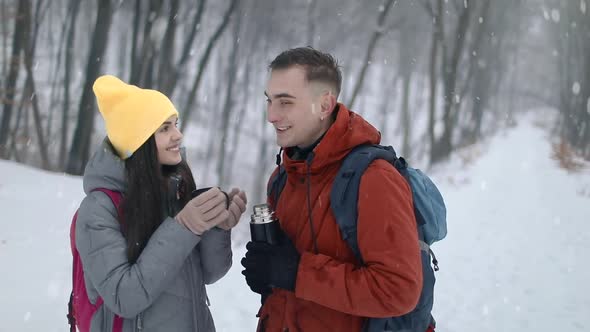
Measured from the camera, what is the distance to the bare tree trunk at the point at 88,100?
30.8 feet

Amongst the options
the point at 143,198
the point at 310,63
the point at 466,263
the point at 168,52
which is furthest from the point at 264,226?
the point at 168,52

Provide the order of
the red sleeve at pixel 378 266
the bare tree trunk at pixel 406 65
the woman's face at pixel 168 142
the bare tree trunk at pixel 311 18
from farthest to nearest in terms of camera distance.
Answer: the bare tree trunk at pixel 406 65
the bare tree trunk at pixel 311 18
the woman's face at pixel 168 142
the red sleeve at pixel 378 266

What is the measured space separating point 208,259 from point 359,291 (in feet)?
2.91

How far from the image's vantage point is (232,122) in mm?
24750

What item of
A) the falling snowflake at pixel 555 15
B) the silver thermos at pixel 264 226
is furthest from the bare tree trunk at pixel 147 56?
the falling snowflake at pixel 555 15

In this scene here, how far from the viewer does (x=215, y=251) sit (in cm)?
218

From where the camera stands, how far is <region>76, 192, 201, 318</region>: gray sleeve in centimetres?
183

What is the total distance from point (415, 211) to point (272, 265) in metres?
0.67

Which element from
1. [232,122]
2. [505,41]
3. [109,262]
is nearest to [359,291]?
[109,262]

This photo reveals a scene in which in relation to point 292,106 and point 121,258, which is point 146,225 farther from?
point 292,106

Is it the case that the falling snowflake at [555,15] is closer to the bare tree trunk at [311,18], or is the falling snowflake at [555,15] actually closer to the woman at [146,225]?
the bare tree trunk at [311,18]

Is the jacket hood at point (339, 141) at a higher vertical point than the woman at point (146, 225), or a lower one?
higher

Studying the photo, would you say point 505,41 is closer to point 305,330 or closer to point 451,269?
point 451,269

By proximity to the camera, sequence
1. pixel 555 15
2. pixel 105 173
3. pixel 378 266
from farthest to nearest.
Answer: pixel 555 15
pixel 105 173
pixel 378 266
